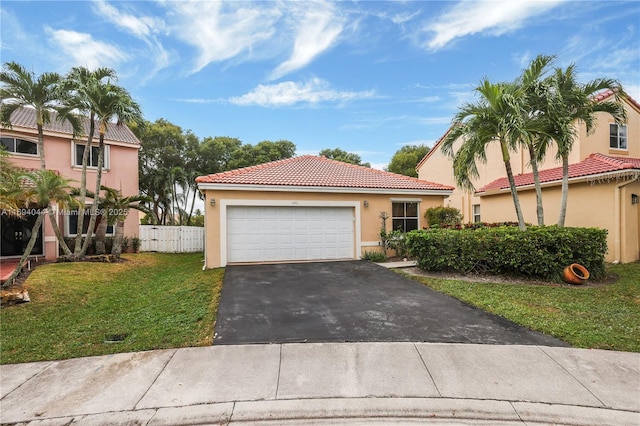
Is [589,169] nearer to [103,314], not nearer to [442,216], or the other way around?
[442,216]

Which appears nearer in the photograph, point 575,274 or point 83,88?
point 575,274

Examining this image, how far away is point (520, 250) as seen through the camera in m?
8.63

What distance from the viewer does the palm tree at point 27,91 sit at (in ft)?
34.0

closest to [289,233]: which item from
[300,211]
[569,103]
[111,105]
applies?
[300,211]

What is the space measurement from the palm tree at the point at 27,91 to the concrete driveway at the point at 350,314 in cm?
981

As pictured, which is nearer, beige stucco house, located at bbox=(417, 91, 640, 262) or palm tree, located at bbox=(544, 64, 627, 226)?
palm tree, located at bbox=(544, 64, 627, 226)

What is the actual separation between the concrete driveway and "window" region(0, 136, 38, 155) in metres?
12.5

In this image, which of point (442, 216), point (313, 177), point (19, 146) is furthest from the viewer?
point (19, 146)

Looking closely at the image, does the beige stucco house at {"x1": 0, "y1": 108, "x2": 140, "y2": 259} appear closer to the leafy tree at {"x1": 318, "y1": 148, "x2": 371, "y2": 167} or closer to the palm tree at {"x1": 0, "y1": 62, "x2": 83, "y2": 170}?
the palm tree at {"x1": 0, "y1": 62, "x2": 83, "y2": 170}

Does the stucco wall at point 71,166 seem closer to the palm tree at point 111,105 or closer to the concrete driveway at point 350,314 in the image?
the palm tree at point 111,105

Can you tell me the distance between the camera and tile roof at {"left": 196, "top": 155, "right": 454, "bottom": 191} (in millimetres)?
11336

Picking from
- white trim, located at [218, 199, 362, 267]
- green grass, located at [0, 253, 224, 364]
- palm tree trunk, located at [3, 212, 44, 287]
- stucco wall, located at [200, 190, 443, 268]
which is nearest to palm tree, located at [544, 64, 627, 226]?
stucco wall, located at [200, 190, 443, 268]

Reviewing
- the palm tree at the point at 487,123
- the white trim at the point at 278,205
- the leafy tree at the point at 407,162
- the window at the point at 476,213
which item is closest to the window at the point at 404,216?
the white trim at the point at 278,205

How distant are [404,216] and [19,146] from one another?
17394mm
